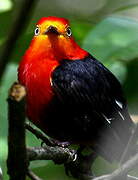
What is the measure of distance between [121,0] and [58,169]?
1.84 metres

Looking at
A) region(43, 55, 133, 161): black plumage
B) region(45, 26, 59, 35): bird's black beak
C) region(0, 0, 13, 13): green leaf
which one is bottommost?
region(43, 55, 133, 161): black plumage

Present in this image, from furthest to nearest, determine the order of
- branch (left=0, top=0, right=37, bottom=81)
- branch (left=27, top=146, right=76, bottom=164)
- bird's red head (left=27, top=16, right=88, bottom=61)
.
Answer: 1. bird's red head (left=27, top=16, right=88, bottom=61)
2. branch (left=27, top=146, right=76, bottom=164)
3. branch (left=0, top=0, right=37, bottom=81)

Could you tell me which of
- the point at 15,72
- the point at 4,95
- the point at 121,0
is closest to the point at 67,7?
the point at 121,0

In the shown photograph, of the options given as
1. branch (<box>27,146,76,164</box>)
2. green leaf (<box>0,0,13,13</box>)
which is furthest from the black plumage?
green leaf (<box>0,0,13,13</box>)

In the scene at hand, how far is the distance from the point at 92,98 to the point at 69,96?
0.11m

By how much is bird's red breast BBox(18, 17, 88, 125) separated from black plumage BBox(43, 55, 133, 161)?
0.04m

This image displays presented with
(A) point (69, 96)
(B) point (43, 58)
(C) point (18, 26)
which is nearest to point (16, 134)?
(C) point (18, 26)

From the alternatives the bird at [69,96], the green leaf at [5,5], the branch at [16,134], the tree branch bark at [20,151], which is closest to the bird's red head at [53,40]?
the bird at [69,96]

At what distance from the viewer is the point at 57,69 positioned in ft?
8.00

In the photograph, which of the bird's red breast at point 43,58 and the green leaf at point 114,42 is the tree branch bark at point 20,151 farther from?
the green leaf at point 114,42

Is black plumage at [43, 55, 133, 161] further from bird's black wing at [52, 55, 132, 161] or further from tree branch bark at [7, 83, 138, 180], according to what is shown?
tree branch bark at [7, 83, 138, 180]

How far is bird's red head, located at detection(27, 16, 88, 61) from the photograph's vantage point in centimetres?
247

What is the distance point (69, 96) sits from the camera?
2389mm

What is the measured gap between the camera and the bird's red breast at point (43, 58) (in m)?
2.36
